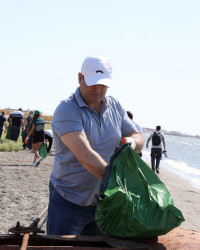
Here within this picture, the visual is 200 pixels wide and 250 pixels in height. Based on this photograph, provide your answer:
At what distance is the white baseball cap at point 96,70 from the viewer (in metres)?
2.70

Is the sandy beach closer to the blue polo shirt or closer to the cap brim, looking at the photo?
the blue polo shirt

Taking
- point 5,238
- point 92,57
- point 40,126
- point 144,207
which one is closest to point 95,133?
point 92,57

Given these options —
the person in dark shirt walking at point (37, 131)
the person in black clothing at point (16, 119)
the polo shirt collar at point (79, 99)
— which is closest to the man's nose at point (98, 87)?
the polo shirt collar at point (79, 99)

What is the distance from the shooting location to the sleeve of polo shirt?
2.58 m

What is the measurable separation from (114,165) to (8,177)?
26.2 ft

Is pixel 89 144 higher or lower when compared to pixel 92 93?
lower

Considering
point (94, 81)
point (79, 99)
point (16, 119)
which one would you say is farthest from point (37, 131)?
point (94, 81)

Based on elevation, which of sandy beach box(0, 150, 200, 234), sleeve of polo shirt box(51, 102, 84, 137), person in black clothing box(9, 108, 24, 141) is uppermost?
sleeve of polo shirt box(51, 102, 84, 137)

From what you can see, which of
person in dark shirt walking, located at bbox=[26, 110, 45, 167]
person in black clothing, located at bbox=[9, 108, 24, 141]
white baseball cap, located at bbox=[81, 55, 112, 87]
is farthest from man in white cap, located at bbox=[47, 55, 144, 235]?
person in black clothing, located at bbox=[9, 108, 24, 141]

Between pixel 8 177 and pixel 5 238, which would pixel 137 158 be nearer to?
pixel 5 238

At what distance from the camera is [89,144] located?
8.63 feet

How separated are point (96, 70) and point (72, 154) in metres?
0.56

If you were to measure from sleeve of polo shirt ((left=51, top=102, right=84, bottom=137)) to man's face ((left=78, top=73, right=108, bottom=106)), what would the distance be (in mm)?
137

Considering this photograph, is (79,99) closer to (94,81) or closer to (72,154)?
(94,81)
